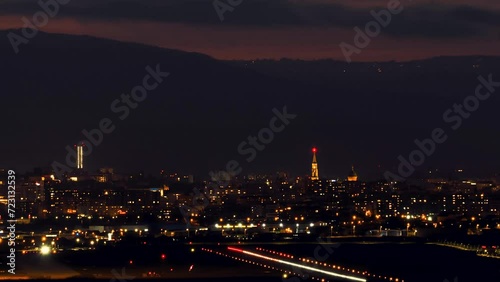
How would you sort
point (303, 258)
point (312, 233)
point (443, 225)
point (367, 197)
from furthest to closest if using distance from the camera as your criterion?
point (367, 197) < point (443, 225) < point (312, 233) < point (303, 258)

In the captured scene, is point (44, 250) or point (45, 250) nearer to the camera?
point (44, 250)

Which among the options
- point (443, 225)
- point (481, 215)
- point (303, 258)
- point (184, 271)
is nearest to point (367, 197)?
point (481, 215)

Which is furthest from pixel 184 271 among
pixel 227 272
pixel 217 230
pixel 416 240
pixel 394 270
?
pixel 217 230

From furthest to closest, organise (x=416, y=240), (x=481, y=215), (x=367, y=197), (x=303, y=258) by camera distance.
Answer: (x=367, y=197), (x=481, y=215), (x=416, y=240), (x=303, y=258)

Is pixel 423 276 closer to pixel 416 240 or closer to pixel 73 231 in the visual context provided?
pixel 416 240

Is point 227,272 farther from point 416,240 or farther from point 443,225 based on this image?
point 443,225

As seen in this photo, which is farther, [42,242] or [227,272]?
[42,242]

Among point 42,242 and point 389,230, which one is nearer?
point 42,242

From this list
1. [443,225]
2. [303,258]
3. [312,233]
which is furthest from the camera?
[443,225]

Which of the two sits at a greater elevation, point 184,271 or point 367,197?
point 367,197
